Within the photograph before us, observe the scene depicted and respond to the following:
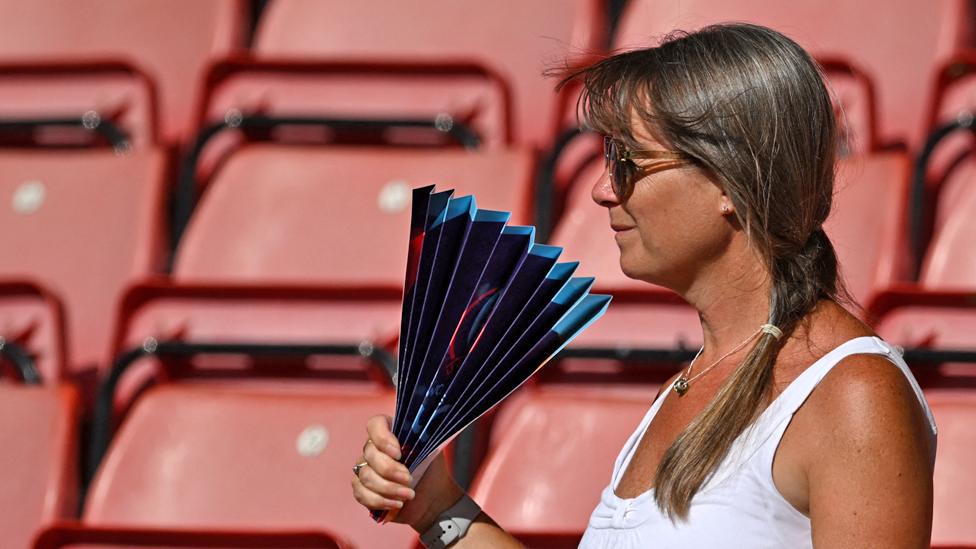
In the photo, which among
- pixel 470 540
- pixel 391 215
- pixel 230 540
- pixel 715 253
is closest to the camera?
pixel 715 253

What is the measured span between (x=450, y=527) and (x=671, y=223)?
35 cm

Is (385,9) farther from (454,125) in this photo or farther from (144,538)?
(144,538)

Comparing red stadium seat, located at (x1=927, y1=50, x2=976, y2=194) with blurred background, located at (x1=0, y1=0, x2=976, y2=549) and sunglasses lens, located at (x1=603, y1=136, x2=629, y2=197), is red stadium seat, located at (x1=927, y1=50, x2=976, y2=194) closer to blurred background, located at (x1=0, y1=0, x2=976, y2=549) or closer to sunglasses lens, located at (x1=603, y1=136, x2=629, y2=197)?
blurred background, located at (x1=0, y1=0, x2=976, y2=549)

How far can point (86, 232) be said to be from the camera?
2.54 meters

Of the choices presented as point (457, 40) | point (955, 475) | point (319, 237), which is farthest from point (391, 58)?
point (955, 475)

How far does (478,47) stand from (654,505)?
6.00 feet

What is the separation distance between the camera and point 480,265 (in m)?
1.09

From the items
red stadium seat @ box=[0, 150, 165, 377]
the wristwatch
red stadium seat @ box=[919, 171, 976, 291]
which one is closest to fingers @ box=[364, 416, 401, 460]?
the wristwatch

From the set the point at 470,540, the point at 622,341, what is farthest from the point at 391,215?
the point at 470,540

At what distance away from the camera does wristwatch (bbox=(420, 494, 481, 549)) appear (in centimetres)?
120

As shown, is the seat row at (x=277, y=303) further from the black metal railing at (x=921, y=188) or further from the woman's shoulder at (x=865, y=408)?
the woman's shoulder at (x=865, y=408)

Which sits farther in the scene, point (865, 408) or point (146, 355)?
point (146, 355)

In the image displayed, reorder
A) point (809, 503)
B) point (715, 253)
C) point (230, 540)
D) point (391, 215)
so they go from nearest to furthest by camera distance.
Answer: point (809, 503) → point (715, 253) → point (230, 540) → point (391, 215)

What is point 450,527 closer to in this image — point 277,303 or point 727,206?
point 727,206
